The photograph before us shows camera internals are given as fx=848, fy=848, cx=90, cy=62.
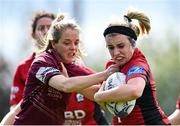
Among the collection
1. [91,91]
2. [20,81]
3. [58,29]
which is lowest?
[20,81]

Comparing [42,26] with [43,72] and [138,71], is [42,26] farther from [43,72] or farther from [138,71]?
[138,71]

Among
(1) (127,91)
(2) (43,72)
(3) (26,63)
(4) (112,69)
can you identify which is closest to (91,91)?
(2) (43,72)

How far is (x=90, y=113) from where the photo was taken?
1008 cm

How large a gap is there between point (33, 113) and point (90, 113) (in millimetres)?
2352

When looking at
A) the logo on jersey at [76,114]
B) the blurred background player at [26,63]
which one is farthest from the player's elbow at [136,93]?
the blurred background player at [26,63]

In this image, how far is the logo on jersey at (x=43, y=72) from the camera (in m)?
7.57

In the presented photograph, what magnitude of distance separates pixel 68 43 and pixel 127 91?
3.68 feet

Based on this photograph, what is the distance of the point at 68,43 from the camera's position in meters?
7.79

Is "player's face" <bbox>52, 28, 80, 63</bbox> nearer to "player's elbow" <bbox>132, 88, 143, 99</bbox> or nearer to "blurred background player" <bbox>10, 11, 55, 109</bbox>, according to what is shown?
"player's elbow" <bbox>132, 88, 143, 99</bbox>

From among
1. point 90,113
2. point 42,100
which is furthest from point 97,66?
point 42,100

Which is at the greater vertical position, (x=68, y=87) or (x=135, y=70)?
(x=135, y=70)

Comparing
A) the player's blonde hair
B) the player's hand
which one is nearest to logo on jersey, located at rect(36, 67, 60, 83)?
the player's blonde hair

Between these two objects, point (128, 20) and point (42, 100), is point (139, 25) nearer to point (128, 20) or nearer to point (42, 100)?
point (128, 20)

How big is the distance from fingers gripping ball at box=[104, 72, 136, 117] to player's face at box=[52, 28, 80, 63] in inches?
27.5
